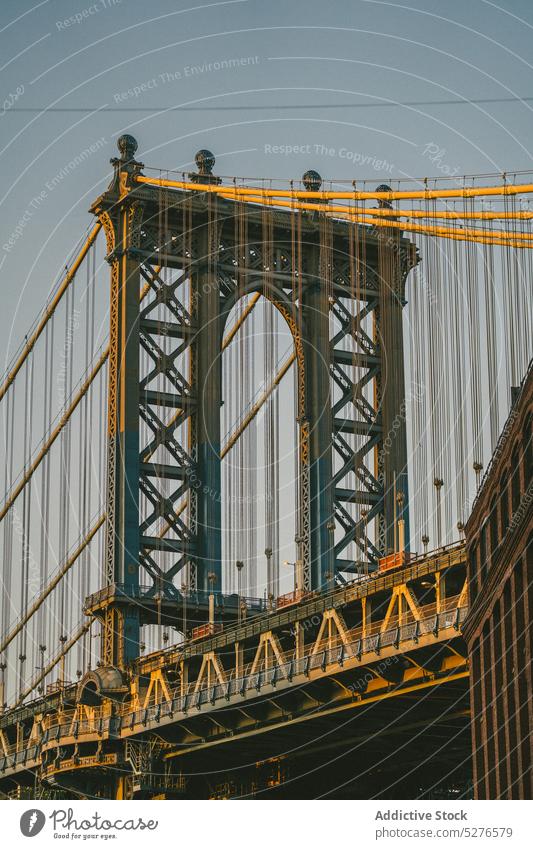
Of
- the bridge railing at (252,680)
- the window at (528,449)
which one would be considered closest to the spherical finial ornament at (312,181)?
the bridge railing at (252,680)

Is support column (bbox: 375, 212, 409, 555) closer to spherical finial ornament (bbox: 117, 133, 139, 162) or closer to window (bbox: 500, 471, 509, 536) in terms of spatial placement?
spherical finial ornament (bbox: 117, 133, 139, 162)

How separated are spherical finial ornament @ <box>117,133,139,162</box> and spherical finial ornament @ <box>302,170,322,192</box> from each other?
10.3 metres

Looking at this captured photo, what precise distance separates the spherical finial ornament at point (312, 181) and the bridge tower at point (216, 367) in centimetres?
9

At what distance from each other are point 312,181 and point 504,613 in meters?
53.0

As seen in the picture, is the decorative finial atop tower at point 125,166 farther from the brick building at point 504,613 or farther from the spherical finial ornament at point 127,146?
the brick building at point 504,613

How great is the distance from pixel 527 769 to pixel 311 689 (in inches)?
1178

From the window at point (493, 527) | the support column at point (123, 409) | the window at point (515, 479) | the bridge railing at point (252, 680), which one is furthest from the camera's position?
the support column at point (123, 409)

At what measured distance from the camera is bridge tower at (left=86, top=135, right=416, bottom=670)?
111812mm

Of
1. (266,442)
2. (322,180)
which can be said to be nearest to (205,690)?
(266,442)

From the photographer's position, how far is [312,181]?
117 m

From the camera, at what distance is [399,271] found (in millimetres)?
120438

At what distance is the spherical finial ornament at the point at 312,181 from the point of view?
116562 millimetres

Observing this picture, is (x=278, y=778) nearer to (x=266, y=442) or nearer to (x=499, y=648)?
(x=266, y=442)

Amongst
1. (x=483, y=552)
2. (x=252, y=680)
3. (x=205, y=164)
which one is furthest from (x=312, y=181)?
(x=483, y=552)
